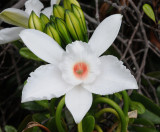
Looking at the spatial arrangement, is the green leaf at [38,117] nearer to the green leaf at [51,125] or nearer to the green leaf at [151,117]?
the green leaf at [51,125]

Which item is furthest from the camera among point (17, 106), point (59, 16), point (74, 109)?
point (17, 106)

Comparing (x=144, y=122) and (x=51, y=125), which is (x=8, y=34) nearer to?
(x=51, y=125)

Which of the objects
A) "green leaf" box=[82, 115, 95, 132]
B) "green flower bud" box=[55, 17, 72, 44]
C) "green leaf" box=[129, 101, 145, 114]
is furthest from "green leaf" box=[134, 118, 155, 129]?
"green flower bud" box=[55, 17, 72, 44]

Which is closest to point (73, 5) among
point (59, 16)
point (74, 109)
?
point (59, 16)

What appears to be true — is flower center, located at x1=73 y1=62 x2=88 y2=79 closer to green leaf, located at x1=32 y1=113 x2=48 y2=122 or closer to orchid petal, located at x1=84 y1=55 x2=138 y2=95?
orchid petal, located at x1=84 y1=55 x2=138 y2=95

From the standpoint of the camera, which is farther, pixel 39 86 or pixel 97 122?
pixel 97 122

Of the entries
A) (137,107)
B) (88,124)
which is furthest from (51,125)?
(137,107)

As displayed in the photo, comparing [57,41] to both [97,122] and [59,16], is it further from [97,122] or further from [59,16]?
[97,122]

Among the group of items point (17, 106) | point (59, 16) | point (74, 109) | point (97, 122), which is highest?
point (59, 16)
